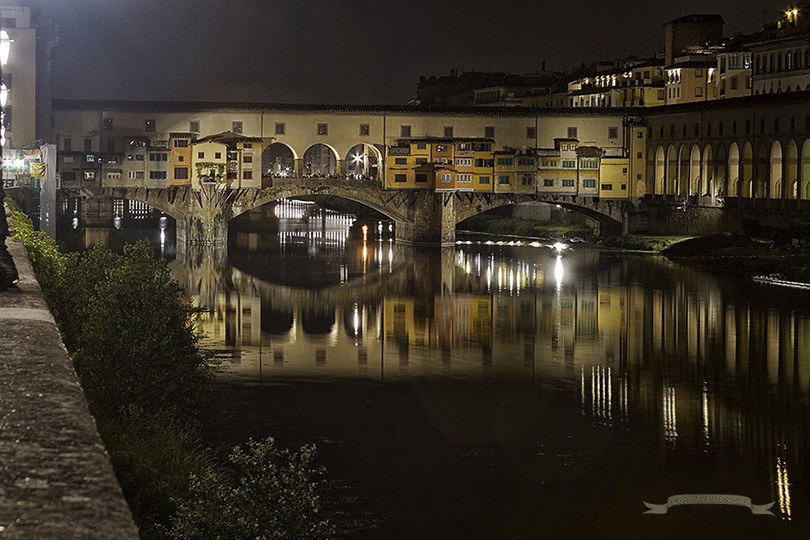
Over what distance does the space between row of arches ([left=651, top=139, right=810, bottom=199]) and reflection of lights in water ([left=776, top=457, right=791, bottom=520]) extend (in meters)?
35.4

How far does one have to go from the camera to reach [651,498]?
41.1ft

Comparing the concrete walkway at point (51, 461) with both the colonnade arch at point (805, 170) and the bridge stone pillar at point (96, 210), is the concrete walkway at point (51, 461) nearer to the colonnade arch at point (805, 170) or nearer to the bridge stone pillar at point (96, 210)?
the colonnade arch at point (805, 170)

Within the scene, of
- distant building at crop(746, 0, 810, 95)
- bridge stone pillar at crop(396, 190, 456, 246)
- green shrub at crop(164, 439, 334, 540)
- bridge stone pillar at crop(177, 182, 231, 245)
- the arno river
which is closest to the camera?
green shrub at crop(164, 439, 334, 540)

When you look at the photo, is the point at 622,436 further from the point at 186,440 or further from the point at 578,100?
the point at 578,100

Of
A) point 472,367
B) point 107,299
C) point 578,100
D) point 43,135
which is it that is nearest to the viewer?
point 107,299

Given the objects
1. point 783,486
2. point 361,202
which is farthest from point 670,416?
point 361,202

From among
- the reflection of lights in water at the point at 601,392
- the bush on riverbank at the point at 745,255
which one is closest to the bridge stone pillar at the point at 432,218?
the bush on riverbank at the point at 745,255

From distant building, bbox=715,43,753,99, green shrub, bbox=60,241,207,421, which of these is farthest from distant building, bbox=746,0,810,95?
green shrub, bbox=60,241,207,421

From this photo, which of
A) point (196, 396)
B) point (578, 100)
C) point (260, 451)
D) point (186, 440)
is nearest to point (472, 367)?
point (196, 396)

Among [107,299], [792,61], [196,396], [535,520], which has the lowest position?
[535,520]

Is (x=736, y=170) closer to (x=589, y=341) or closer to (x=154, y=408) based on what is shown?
(x=589, y=341)

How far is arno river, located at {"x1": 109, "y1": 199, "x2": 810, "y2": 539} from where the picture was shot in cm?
1212

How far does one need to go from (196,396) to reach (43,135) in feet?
136

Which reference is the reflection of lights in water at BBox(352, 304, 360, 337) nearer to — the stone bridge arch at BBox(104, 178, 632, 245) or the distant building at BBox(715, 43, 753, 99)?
the stone bridge arch at BBox(104, 178, 632, 245)
